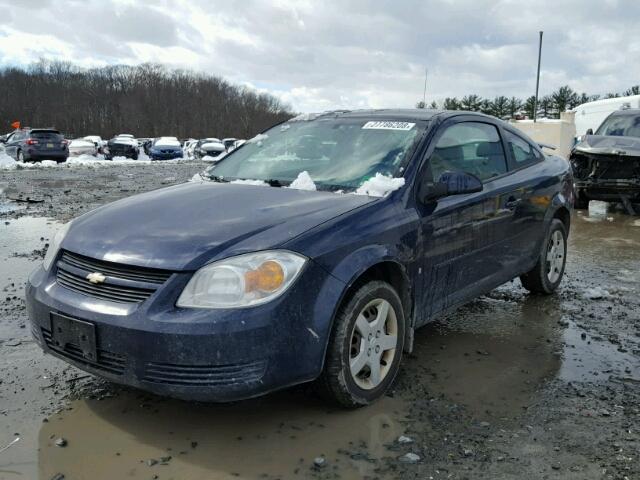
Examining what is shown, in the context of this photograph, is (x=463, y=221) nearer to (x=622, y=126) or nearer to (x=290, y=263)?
(x=290, y=263)

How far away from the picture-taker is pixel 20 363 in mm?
3572

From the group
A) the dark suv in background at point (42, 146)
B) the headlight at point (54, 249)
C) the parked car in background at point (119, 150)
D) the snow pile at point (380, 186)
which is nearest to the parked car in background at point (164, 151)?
the parked car in background at point (119, 150)

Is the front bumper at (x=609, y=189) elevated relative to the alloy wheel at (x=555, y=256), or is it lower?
elevated

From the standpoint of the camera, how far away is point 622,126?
37.0ft

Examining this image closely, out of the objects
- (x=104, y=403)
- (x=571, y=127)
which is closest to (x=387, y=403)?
(x=104, y=403)

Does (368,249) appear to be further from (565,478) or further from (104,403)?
(104,403)

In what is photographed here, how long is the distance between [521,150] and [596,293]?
1.58m

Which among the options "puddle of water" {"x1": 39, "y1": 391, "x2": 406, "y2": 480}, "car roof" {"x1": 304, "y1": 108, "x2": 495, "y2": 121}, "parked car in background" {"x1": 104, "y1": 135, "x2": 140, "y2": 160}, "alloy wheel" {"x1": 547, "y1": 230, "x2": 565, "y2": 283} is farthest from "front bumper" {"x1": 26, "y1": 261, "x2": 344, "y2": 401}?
"parked car in background" {"x1": 104, "y1": 135, "x2": 140, "y2": 160}

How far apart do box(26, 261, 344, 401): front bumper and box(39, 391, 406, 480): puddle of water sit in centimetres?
30

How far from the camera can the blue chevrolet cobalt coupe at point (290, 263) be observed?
8.25 ft

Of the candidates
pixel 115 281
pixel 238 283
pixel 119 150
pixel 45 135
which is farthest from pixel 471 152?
pixel 119 150

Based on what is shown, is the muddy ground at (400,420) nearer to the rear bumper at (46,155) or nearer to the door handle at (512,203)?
the door handle at (512,203)

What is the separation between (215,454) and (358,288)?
3.38ft

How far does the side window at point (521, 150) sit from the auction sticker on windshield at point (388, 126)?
121 centimetres
